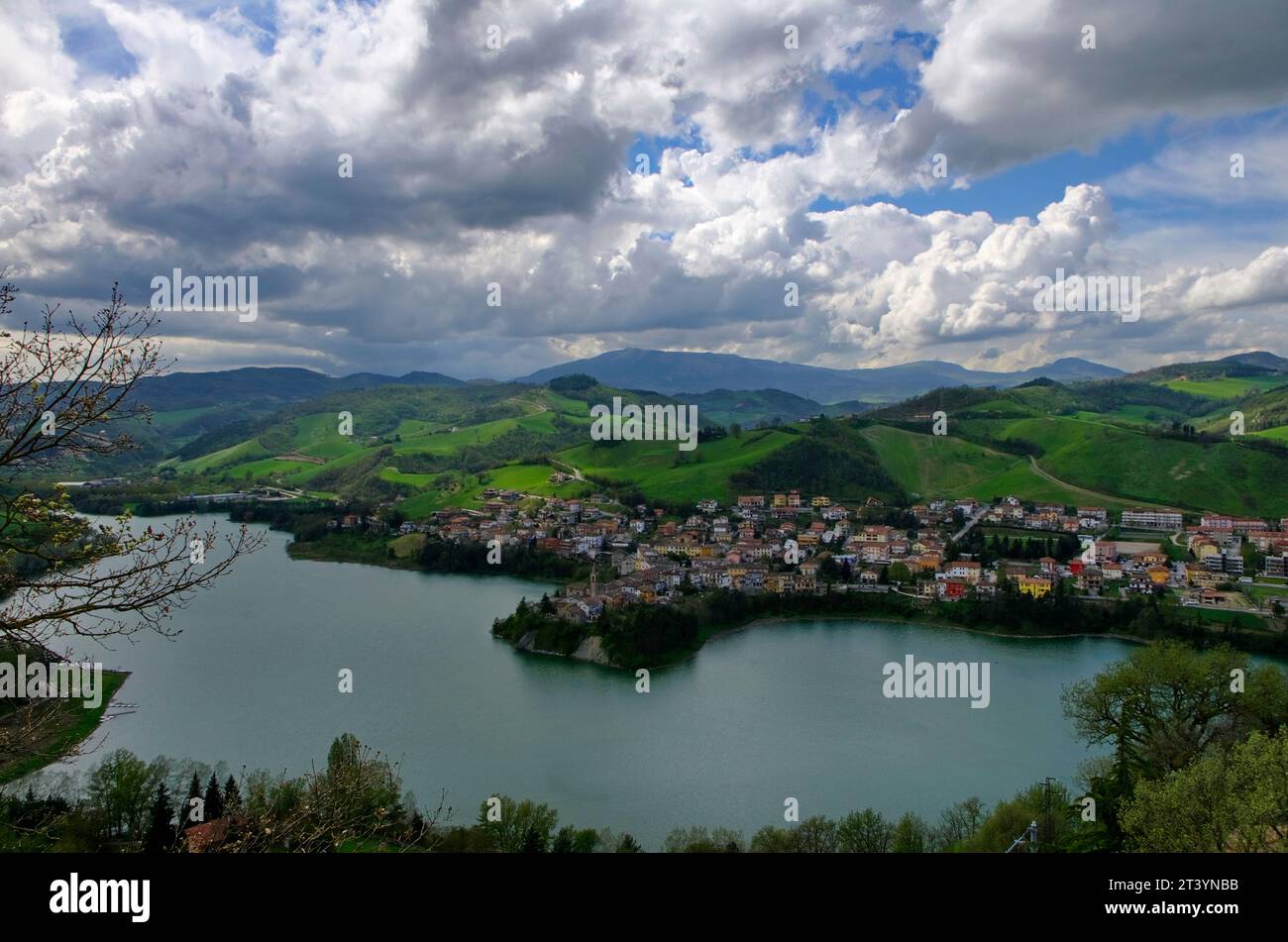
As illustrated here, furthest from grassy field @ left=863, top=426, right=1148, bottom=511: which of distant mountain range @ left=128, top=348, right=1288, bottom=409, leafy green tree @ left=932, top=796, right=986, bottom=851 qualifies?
distant mountain range @ left=128, top=348, right=1288, bottom=409

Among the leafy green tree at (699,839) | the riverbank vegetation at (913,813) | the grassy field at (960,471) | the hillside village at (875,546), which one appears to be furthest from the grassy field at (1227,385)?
the leafy green tree at (699,839)

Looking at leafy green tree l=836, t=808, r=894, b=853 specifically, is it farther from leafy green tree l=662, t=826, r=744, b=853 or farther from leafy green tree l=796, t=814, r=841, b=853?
leafy green tree l=662, t=826, r=744, b=853

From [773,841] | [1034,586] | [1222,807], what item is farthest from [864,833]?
[1034,586]

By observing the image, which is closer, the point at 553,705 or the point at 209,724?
the point at 209,724

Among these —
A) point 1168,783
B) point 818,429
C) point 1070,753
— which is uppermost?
point 818,429
